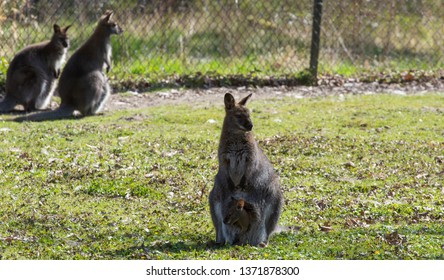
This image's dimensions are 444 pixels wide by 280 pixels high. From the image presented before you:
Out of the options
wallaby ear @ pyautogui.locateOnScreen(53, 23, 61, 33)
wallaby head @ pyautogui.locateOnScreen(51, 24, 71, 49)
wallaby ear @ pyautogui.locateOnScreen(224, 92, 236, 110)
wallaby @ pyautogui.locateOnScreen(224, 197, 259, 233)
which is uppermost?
wallaby ear @ pyautogui.locateOnScreen(224, 92, 236, 110)

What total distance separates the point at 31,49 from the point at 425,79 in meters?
5.74

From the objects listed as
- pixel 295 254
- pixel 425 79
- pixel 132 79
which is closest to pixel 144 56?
pixel 132 79

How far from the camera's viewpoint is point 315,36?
41.9 feet

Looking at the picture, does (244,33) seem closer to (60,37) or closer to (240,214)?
(60,37)

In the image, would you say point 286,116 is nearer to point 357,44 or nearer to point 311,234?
point 357,44

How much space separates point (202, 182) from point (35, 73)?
168 inches

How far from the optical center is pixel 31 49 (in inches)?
446

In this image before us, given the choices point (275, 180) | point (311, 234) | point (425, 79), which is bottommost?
point (425, 79)

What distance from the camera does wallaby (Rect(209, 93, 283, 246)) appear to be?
19.1 ft

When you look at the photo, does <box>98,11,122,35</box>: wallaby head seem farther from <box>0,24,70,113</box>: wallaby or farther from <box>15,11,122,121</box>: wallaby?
<box>0,24,70,113</box>: wallaby

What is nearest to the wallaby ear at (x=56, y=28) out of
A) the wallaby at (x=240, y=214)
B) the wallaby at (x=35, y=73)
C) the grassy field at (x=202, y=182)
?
the wallaby at (x=35, y=73)

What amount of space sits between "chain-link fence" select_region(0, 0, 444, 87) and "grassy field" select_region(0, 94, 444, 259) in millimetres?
1743

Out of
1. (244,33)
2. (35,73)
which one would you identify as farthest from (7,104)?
(244,33)

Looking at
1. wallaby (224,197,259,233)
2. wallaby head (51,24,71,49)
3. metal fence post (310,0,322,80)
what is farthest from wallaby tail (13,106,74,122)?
wallaby (224,197,259,233)
